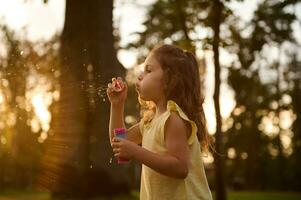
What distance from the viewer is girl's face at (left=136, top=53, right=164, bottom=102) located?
3117mm

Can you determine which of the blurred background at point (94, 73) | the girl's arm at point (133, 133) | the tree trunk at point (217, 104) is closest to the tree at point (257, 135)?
the blurred background at point (94, 73)

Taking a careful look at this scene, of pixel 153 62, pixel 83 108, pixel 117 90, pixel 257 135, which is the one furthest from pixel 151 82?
pixel 257 135

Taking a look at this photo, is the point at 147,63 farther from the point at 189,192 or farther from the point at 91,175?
the point at 91,175

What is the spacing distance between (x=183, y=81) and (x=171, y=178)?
540 millimetres

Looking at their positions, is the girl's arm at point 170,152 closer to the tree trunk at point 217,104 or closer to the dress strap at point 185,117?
the dress strap at point 185,117

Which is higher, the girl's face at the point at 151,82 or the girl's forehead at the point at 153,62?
the girl's forehead at the point at 153,62

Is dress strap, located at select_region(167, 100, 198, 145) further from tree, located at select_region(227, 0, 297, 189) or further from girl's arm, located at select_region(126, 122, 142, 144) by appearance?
tree, located at select_region(227, 0, 297, 189)

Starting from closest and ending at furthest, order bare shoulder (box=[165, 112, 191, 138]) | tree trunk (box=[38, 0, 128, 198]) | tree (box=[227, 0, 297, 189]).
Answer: bare shoulder (box=[165, 112, 191, 138])
tree trunk (box=[38, 0, 128, 198])
tree (box=[227, 0, 297, 189])

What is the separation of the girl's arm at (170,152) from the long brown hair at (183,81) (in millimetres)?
221

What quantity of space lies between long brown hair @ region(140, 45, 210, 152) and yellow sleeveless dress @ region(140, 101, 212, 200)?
0.13 meters

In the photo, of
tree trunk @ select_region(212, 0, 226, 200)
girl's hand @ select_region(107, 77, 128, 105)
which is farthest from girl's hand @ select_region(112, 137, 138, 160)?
tree trunk @ select_region(212, 0, 226, 200)

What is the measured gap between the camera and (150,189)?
3.00 meters

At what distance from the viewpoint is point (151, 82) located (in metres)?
3.12

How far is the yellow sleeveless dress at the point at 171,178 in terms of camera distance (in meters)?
2.95
